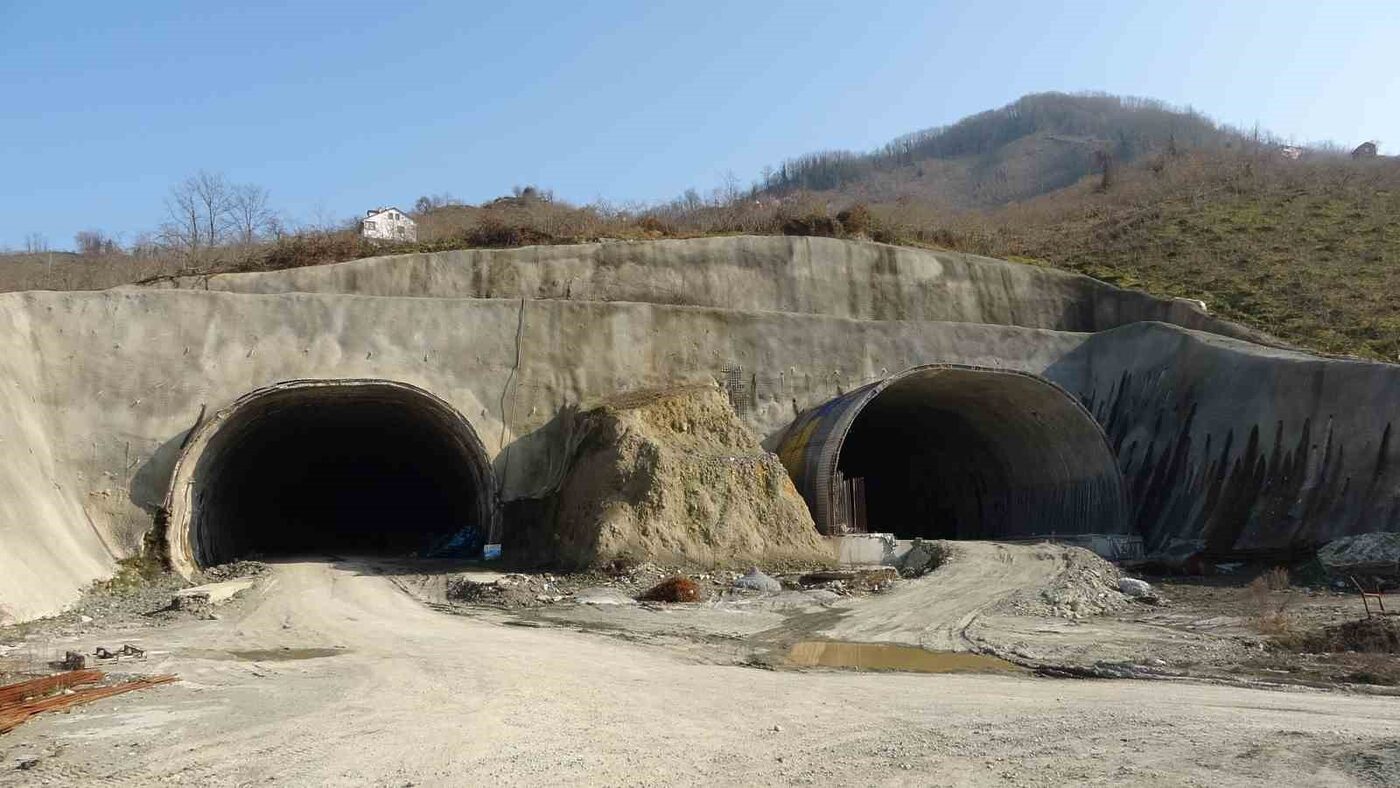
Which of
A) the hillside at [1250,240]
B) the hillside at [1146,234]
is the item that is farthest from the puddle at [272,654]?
the hillside at [1250,240]

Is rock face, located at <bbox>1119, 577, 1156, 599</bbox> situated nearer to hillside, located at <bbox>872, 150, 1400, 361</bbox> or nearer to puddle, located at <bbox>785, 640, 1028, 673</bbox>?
puddle, located at <bbox>785, 640, 1028, 673</bbox>

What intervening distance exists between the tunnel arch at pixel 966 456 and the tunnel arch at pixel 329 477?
6.63m

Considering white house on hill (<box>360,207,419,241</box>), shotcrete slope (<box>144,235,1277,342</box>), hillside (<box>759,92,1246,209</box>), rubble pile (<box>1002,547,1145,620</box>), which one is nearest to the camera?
rubble pile (<box>1002,547,1145,620</box>)

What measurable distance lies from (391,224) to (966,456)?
92.5ft

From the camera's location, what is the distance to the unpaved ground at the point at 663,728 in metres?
5.89

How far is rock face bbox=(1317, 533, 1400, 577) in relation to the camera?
1647 cm

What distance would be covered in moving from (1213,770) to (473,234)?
24467mm

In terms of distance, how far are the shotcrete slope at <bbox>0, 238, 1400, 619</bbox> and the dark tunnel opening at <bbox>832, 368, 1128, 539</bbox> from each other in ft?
4.43

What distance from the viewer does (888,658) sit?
10594mm

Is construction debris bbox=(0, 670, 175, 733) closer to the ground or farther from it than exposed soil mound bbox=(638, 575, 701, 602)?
farther from it

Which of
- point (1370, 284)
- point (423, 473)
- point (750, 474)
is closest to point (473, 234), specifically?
point (423, 473)

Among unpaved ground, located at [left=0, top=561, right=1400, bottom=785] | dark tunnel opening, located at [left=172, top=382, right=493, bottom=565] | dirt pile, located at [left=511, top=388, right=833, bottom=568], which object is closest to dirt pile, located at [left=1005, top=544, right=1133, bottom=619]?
dirt pile, located at [left=511, top=388, right=833, bottom=568]

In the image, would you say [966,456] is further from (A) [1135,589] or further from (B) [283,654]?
(B) [283,654]

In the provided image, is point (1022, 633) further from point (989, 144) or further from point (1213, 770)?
point (989, 144)
